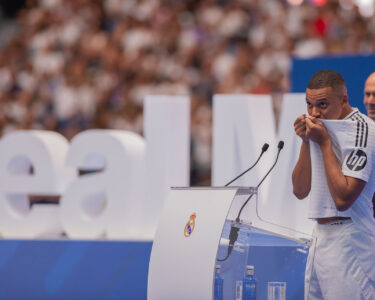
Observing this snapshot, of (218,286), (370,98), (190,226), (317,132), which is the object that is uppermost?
(370,98)

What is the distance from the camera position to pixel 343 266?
2926 mm

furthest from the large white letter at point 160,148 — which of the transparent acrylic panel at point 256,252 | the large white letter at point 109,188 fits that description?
the transparent acrylic panel at point 256,252

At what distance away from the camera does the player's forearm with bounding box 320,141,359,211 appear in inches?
113

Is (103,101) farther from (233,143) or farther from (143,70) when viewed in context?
(233,143)

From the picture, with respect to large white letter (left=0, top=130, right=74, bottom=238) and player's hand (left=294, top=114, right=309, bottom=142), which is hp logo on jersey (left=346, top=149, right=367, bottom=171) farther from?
large white letter (left=0, top=130, right=74, bottom=238)

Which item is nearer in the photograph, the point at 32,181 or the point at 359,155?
the point at 359,155

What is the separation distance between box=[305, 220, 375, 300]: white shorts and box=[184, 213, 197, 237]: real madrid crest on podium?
1.90 ft

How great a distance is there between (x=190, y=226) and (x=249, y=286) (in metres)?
0.38

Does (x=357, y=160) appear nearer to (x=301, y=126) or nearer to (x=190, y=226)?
(x=301, y=126)

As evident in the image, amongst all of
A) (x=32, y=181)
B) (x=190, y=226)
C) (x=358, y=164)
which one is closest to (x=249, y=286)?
(x=190, y=226)

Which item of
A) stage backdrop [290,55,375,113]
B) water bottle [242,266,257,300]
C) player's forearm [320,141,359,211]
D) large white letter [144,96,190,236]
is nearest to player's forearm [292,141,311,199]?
player's forearm [320,141,359,211]

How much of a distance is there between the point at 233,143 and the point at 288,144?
0.42 metres

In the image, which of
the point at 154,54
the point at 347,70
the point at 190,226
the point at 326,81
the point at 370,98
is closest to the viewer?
the point at 326,81

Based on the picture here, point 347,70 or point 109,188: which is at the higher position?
point 347,70
